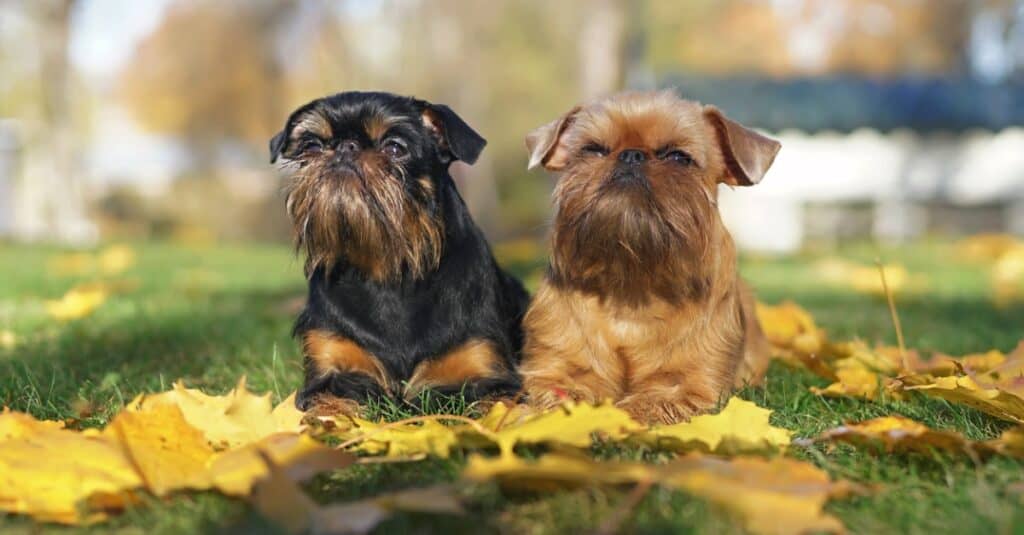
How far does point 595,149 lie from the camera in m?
3.94

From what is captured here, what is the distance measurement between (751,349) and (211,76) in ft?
116

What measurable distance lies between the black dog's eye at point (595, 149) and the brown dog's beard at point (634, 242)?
19cm

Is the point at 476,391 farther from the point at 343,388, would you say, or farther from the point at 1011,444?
the point at 1011,444

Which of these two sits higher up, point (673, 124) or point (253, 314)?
point (673, 124)

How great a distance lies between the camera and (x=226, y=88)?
3703cm

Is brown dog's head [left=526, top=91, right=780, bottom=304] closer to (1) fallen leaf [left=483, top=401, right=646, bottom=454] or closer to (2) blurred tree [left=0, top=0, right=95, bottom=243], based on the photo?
(1) fallen leaf [left=483, top=401, right=646, bottom=454]

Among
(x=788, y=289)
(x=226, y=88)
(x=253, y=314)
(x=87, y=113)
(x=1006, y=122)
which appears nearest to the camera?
(x=253, y=314)

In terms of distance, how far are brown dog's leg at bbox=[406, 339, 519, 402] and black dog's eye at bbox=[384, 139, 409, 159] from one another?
809 millimetres

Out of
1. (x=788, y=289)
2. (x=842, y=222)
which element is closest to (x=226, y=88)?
(x=842, y=222)

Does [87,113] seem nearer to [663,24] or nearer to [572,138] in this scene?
[663,24]

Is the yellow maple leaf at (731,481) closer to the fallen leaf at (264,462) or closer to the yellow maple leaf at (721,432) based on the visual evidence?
the yellow maple leaf at (721,432)

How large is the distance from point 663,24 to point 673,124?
3524cm

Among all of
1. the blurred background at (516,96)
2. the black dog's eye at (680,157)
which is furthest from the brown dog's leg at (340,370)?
the blurred background at (516,96)

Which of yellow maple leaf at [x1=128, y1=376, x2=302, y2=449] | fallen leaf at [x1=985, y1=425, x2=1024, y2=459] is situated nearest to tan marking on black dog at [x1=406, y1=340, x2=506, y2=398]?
yellow maple leaf at [x1=128, y1=376, x2=302, y2=449]
